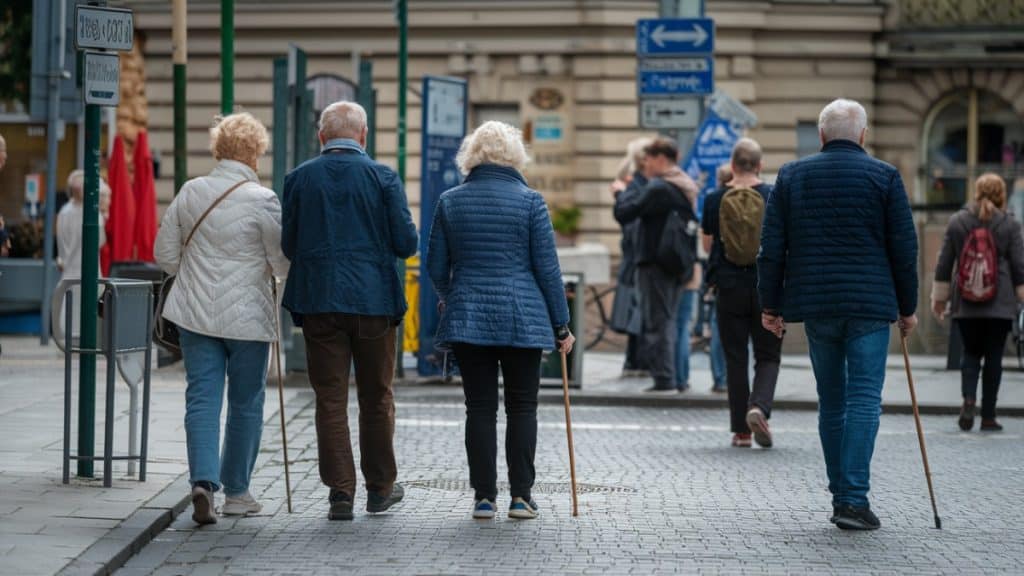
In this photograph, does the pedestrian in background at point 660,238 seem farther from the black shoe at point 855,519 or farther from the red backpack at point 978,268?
the black shoe at point 855,519

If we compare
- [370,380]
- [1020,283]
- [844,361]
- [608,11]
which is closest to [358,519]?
[370,380]

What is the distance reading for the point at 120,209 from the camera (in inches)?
784

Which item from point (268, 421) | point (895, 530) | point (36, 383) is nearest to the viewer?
point (895, 530)

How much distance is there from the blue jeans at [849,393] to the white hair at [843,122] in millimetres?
870

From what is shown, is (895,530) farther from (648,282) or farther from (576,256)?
(576,256)

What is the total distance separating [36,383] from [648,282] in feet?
16.0

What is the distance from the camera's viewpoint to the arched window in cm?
3212

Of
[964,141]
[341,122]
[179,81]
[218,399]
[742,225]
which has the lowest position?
[218,399]

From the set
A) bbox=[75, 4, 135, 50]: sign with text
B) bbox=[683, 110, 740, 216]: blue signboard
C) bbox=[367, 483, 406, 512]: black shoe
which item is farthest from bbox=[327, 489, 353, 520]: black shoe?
bbox=[683, 110, 740, 216]: blue signboard

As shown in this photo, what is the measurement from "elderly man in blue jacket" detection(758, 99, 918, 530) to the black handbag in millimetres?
2545

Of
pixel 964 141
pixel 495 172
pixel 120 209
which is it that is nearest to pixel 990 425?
pixel 495 172

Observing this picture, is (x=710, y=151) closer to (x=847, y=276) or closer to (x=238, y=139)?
(x=847, y=276)

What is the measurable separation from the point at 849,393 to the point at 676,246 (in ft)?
21.5

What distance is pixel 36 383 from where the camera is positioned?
14938 mm
